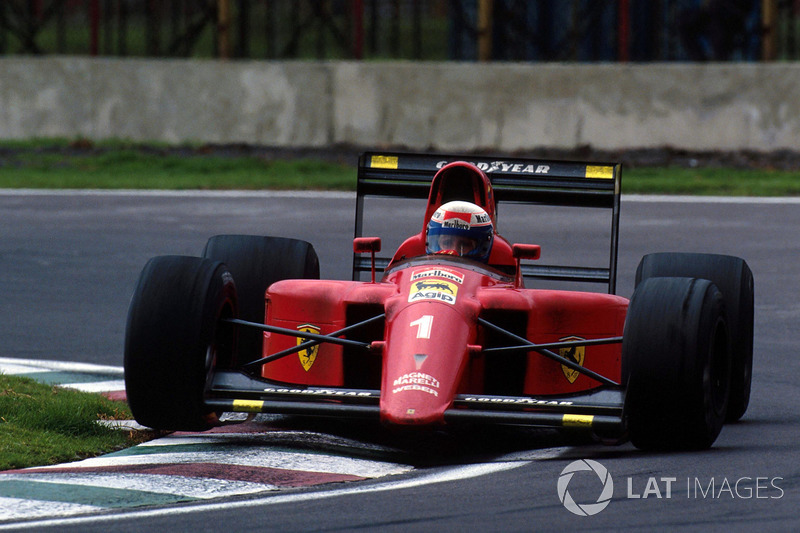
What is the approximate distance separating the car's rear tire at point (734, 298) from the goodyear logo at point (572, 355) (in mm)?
858

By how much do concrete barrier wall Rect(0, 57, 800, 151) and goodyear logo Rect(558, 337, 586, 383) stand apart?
10.8m

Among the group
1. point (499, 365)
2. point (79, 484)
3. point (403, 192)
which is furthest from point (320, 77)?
point (79, 484)

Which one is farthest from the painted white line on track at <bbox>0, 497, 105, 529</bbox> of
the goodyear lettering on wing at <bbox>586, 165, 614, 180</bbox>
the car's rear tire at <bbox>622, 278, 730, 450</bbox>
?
the goodyear lettering on wing at <bbox>586, 165, 614, 180</bbox>

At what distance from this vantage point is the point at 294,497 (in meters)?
6.21

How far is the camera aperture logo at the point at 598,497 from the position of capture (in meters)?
5.97

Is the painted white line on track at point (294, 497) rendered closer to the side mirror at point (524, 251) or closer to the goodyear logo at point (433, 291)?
the goodyear logo at point (433, 291)

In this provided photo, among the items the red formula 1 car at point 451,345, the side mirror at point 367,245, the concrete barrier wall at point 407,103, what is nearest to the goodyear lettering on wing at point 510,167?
the red formula 1 car at point 451,345

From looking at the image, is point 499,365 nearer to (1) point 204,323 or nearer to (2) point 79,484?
(1) point 204,323

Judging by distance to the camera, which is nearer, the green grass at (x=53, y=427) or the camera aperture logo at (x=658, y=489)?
the camera aperture logo at (x=658, y=489)

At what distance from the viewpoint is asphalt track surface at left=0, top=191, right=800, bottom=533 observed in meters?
5.86

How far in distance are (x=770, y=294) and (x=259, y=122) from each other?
28.1 ft

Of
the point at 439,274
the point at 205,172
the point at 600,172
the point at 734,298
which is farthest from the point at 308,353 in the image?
the point at 205,172

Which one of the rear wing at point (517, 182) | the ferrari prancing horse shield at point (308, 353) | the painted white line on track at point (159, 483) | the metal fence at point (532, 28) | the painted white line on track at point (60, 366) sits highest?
the metal fence at point (532, 28)

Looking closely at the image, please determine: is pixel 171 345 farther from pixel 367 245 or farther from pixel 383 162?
pixel 383 162
